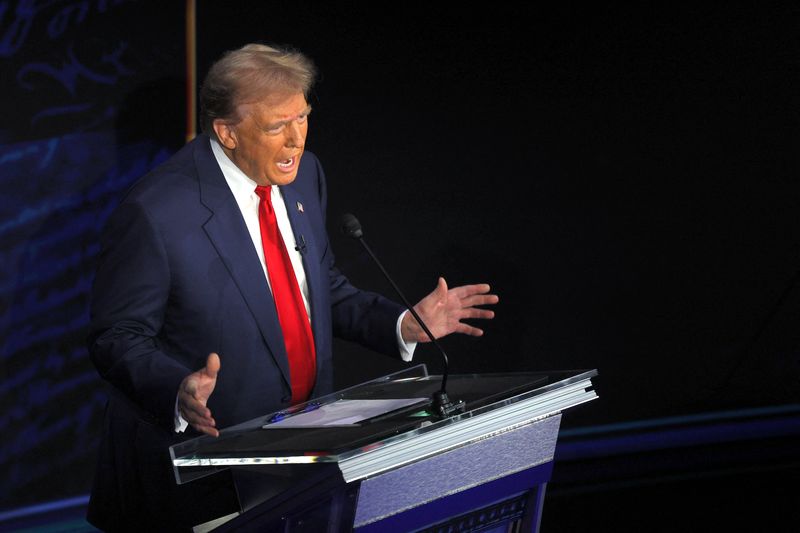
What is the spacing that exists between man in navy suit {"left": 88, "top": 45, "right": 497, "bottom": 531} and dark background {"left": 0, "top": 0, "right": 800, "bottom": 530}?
0.63m

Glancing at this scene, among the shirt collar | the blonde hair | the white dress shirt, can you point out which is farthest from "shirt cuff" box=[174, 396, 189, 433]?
A: the blonde hair

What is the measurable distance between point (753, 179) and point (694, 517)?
4.10 ft

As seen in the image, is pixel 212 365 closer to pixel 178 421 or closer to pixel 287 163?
pixel 178 421

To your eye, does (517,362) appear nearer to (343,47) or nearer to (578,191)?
(578,191)

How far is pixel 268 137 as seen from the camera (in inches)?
85.1

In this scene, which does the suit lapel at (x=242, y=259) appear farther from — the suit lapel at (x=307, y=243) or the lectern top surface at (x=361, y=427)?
the lectern top surface at (x=361, y=427)

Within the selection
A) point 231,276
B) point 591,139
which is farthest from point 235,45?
point 591,139

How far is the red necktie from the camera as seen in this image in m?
2.17

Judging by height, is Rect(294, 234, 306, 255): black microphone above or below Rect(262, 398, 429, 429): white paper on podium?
above

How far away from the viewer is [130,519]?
79.8 inches

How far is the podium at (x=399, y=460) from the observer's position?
1.46 m

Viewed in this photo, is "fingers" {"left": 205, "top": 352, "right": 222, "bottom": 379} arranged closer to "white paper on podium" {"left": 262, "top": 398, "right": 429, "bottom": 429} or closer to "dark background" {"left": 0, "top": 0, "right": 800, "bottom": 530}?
"white paper on podium" {"left": 262, "top": 398, "right": 429, "bottom": 429}

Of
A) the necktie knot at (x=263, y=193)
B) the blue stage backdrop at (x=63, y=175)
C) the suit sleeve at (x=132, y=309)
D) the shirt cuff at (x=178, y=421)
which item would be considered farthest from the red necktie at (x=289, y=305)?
the blue stage backdrop at (x=63, y=175)

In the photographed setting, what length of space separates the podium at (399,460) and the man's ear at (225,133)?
633mm
